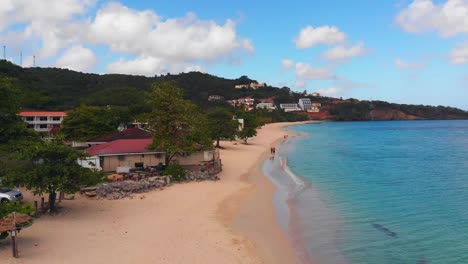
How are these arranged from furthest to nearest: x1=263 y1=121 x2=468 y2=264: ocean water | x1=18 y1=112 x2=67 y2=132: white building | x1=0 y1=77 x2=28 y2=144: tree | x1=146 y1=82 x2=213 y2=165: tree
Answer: x1=18 y1=112 x2=67 y2=132: white building
x1=146 y1=82 x2=213 y2=165: tree
x1=0 y1=77 x2=28 y2=144: tree
x1=263 y1=121 x2=468 y2=264: ocean water

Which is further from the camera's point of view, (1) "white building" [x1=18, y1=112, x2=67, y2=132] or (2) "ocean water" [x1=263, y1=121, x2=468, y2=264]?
(1) "white building" [x1=18, y1=112, x2=67, y2=132]

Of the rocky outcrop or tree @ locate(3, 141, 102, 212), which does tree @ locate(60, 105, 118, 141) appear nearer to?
the rocky outcrop

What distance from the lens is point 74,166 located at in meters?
19.9

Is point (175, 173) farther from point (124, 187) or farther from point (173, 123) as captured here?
point (124, 187)

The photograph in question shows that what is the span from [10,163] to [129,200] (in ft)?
21.9

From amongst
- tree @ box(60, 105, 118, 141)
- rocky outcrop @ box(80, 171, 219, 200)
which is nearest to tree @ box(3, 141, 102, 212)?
rocky outcrop @ box(80, 171, 219, 200)

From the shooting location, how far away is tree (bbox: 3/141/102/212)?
62.2 feet

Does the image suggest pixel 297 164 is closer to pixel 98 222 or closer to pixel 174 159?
pixel 174 159

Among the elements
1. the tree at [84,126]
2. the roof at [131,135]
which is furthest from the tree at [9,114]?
the tree at [84,126]

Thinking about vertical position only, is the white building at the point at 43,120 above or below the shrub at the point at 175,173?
above

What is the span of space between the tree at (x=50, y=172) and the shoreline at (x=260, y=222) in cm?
761

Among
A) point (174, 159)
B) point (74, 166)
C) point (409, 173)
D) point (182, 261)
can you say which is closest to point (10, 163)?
point (74, 166)

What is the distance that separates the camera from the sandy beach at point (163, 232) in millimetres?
14945

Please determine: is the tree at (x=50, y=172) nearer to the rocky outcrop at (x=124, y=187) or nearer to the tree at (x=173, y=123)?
the rocky outcrop at (x=124, y=187)
